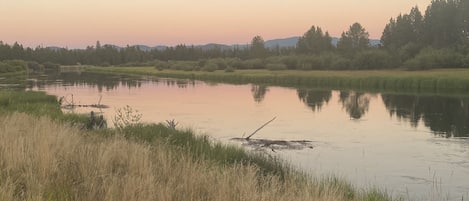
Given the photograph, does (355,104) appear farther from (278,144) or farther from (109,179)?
(109,179)

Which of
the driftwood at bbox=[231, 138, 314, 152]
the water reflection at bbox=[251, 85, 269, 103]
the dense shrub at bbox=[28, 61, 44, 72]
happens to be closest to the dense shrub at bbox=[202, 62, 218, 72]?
the water reflection at bbox=[251, 85, 269, 103]

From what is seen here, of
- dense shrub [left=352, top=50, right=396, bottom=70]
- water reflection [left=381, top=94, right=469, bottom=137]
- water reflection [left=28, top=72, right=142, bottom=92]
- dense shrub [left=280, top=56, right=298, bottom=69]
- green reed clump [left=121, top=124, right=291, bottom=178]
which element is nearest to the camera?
green reed clump [left=121, top=124, right=291, bottom=178]

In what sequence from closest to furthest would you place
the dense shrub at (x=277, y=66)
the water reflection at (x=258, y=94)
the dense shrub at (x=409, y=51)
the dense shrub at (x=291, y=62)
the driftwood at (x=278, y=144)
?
the driftwood at (x=278, y=144) → the water reflection at (x=258, y=94) → the dense shrub at (x=409, y=51) → the dense shrub at (x=277, y=66) → the dense shrub at (x=291, y=62)

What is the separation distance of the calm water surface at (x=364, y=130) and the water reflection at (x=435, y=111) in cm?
5

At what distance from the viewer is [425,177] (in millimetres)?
15617

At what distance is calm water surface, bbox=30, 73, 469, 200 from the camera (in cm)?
1561

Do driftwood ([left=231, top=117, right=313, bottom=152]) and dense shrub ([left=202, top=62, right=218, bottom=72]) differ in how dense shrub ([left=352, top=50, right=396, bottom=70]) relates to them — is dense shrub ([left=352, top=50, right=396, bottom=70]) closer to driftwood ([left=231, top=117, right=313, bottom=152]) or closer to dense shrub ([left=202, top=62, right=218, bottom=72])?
dense shrub ([left=202, top=62, right=218, bottom=72])

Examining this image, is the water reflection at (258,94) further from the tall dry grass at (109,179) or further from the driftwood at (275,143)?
the tall dry grass at (109,179)

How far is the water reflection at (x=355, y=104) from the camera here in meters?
35.6

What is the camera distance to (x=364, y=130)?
27031 mm

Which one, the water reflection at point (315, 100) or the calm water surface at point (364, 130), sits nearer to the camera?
the calm water surface at point (364, 130)

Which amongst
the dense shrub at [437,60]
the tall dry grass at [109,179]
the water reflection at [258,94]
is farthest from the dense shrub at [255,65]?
the tall dry grass at [109,179]

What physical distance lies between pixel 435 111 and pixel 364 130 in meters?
11.7

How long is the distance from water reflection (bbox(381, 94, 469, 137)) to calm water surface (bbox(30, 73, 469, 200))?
5cm
